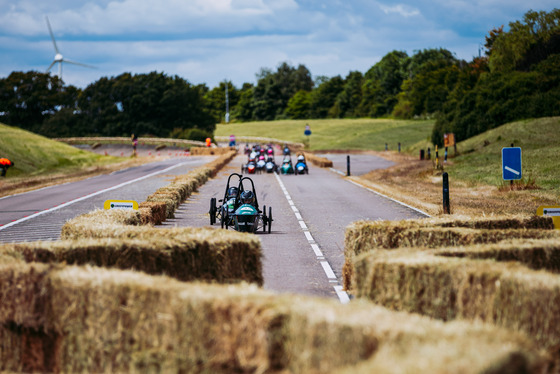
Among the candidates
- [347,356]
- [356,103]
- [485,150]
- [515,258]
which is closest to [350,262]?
[515,258]

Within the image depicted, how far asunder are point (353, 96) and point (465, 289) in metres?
162

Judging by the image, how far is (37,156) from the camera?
184ft

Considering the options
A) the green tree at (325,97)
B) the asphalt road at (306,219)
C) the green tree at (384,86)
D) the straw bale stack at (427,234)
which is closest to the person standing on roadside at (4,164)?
the asphalt road at (306,219)

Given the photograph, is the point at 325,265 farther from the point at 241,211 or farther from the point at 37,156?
the point at 37,156

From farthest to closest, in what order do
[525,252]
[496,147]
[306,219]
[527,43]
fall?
[527,43]
[496,147]
[306,219]
[525,252]

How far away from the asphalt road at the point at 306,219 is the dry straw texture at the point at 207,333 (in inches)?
121

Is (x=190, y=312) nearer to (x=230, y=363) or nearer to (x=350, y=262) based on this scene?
(x=230, y=363)

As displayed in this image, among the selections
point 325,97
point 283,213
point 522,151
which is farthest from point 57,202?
point 325,97

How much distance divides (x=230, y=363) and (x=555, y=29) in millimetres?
71078

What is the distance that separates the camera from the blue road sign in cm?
1861

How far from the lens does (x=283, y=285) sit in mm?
11203

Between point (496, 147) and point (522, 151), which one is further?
point (496, 147)

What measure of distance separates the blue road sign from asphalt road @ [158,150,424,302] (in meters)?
3.25

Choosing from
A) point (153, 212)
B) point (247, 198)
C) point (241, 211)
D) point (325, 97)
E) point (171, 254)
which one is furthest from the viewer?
point (325, 97)
